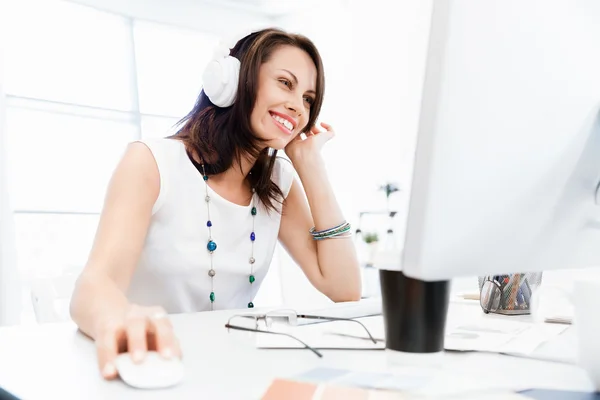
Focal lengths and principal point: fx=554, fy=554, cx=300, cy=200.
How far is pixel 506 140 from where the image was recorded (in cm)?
47

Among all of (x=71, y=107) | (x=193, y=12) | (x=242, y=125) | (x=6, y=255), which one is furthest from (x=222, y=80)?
(x=193, y=12)

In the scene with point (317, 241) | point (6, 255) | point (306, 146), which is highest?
point (306, 146)

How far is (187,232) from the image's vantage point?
1.34m

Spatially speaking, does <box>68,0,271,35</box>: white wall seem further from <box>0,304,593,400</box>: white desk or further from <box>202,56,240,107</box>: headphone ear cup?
<box>0,304,593,400</box>: white desk

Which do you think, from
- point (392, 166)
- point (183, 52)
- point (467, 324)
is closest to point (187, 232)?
point (467, 324)

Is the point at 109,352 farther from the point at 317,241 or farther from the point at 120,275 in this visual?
the point at 317,241

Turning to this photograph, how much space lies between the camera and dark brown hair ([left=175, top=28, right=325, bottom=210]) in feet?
4.73

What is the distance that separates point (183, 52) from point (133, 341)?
14.5 feet

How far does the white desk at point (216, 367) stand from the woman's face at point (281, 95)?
2.57 feet

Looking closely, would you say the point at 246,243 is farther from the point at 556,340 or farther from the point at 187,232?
the point at 556,340

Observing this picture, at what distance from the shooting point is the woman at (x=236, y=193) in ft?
4.28

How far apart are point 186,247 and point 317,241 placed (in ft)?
1.26

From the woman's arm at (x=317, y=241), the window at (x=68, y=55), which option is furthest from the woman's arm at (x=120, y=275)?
the window at (x=68, y=55)

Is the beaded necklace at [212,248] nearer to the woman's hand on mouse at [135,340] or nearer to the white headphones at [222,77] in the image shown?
the white headphones at [222,77]
